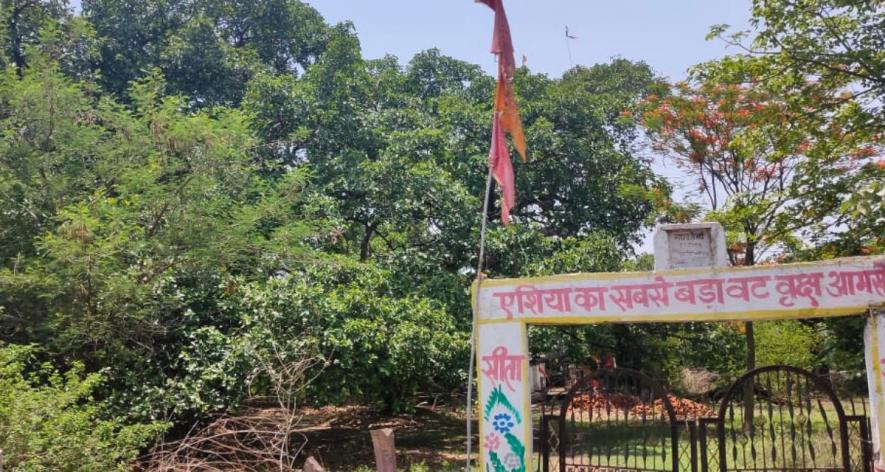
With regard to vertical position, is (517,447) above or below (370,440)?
above

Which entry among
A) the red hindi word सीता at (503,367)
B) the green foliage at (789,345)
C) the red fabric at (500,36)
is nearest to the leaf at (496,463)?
the red hindi word सीता at (503,367)

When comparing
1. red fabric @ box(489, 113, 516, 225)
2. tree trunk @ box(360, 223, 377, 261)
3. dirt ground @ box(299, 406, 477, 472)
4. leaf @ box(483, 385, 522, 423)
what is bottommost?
dirt ground @ box(299, 406, 477, 472)

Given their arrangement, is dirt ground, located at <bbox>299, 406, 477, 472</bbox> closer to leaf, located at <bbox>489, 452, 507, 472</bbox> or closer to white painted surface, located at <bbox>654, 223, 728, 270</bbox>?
leaf, located at <bbox>489, 452, 507, 472</bbox>

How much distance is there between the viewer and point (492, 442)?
6297mm

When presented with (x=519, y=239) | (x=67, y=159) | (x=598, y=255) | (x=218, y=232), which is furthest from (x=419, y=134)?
(x=67, y=159)

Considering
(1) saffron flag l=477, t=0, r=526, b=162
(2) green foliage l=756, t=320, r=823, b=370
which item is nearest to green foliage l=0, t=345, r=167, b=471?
(1) saffron flag l=477, t=0, r=526, b=162

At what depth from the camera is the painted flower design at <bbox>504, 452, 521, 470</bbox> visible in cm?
619

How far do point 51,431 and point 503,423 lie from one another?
4.51 meters

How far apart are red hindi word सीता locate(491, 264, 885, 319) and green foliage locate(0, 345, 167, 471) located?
4.55 m

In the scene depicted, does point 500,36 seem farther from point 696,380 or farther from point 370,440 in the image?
point 696,380

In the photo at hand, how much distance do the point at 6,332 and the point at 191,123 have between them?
3.72 m

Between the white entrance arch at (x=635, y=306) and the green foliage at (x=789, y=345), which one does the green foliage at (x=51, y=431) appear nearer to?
the white entrance arch at (x=635, y=306)

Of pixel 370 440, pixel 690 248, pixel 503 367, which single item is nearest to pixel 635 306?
pixel 690 248

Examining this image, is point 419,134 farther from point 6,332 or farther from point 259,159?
point 6,332
